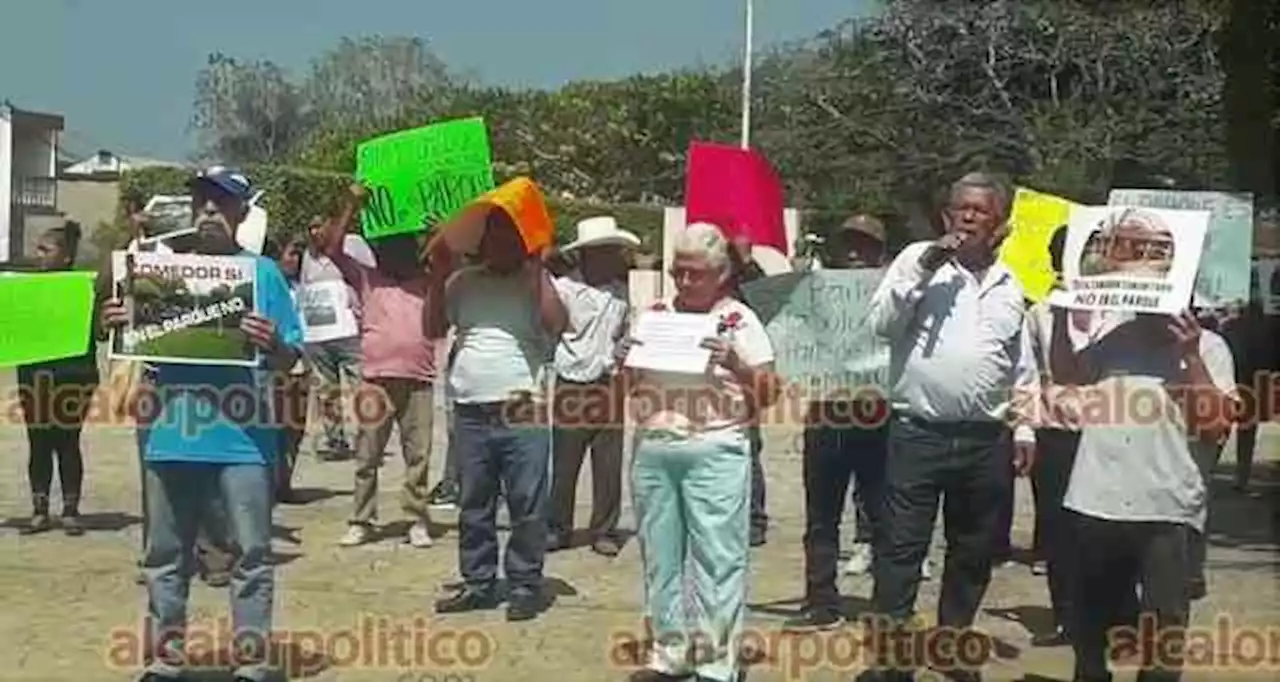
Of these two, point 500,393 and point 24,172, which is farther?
point 24,172

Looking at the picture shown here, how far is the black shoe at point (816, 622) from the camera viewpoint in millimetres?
8008

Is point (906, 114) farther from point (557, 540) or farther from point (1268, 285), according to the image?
point (557, 540)

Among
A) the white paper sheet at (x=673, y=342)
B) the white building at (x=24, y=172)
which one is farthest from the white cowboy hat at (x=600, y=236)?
the white building at (x=24, y=172)

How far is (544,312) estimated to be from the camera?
823 centimetres

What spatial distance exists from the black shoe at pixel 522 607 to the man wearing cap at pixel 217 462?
1618 mm

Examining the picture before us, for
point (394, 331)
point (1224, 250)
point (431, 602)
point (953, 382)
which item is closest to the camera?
point (953, 382)

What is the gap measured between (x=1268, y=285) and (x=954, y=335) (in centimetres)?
1040

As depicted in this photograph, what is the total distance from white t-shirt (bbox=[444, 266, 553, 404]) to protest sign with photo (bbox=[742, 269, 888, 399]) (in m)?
1.07

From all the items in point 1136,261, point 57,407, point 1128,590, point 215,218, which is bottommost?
point 1128,590

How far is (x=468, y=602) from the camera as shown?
8328 mm

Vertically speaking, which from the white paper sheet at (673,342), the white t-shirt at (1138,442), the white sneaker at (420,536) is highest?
the white paper sheet at (673,342)

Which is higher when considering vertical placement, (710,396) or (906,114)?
(906,114)

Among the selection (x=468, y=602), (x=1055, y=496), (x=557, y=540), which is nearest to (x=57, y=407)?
(x=557, y=540)

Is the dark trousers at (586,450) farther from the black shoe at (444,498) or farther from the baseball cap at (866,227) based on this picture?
the baseball cap at (866,227)
